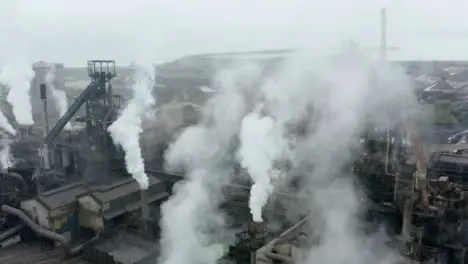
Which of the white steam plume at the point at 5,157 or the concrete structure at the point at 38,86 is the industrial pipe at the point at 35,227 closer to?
the white steam plume at the point at 5,157

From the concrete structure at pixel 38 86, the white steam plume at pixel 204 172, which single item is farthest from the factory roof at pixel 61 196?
the concrete structure at pixel 38 86

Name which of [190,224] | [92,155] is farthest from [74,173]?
[190,224]

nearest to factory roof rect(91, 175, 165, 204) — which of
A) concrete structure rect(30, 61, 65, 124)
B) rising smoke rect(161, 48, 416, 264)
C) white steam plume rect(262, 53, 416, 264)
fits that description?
rising smoke rect(161, 48, 416, 264)

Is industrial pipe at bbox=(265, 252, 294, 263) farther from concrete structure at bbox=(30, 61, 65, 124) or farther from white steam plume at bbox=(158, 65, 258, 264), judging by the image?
concrete structure at bbox=(30, 61, 65, 124)

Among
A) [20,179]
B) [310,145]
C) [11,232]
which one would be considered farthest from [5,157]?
[310,145]

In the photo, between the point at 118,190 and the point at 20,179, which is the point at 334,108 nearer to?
the point at 118,190

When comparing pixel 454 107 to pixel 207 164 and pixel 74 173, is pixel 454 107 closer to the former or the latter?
pixel 207 164
